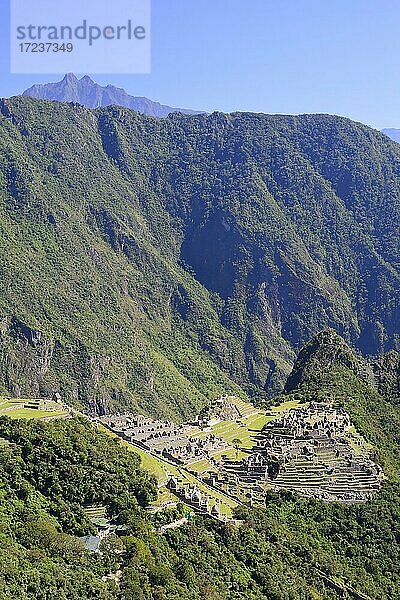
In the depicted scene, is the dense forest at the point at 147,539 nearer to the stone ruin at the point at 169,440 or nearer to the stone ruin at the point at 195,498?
the stone ruin at the point at 195,498

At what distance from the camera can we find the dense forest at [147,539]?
36.8 m

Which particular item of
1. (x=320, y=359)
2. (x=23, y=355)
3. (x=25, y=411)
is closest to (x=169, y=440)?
(x=25, y=411)

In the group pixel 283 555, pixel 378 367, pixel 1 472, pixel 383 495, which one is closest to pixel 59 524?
pixel 1 472

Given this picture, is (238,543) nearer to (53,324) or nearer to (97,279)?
(53,324)

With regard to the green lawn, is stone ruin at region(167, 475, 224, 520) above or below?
below

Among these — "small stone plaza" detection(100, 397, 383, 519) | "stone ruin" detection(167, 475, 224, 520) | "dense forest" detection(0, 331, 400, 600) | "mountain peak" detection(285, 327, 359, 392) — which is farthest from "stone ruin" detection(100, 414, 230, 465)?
"mountain peak" detection(285, 327, 359, 392)

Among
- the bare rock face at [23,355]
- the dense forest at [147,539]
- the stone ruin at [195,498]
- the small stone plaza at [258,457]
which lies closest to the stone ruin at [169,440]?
the small stone plaza at [258,457]

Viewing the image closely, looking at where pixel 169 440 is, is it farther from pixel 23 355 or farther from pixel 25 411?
pixel 23 355

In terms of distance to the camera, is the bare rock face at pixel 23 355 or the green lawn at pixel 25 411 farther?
the bare rock face at pixel 23 355

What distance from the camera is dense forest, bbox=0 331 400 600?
36.8m

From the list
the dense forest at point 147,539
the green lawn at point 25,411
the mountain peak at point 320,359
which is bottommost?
the dense forest at point 147,539

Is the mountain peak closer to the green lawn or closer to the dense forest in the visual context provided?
the dense forest

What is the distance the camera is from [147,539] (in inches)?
1667

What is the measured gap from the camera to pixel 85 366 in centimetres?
16238
